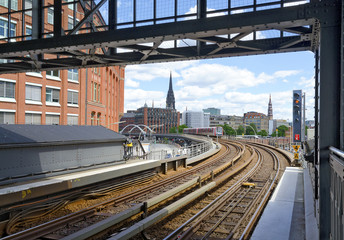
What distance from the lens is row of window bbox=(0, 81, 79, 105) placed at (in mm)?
29953

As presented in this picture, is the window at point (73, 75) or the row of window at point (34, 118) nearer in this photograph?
the row of window at point (34, 118)

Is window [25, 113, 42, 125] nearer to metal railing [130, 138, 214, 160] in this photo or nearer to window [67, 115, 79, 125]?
window [67, 115, 79, 125]

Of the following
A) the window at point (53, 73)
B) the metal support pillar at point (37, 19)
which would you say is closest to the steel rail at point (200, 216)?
the metal support pillar at point (37, 19)

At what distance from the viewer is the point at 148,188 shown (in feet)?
50.5

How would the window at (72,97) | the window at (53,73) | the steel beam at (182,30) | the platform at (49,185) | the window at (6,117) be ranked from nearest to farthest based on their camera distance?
the steel beam at (182,30)
the platform at (49,185)
the window at (6,117)
the window at (53,73)
the window at (72,97)

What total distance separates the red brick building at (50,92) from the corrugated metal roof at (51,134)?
13893mm

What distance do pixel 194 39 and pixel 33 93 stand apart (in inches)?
1180

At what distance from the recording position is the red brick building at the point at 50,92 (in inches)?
1190

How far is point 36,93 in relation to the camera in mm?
33250

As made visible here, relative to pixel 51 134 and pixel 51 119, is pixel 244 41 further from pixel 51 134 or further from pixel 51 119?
pixel 51 119

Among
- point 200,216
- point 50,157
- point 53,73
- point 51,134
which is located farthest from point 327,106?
point 53,73

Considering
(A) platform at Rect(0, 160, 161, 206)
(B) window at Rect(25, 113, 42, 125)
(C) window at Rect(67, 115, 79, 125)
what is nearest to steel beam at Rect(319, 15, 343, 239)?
(A) platform at Rect(0, 160, 161, 206)

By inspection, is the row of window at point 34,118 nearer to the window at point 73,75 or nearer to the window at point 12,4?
the window at point 73,75

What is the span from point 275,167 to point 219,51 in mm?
18473
